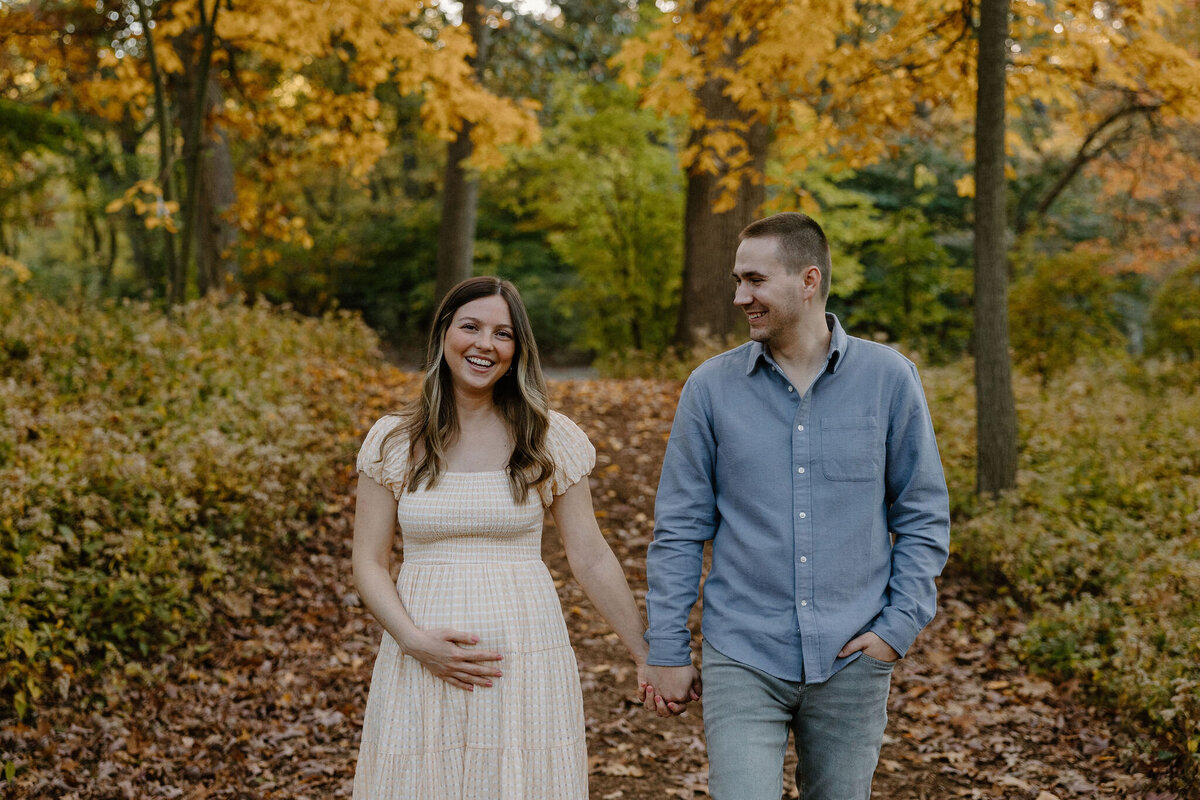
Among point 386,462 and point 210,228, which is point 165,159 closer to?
point 210,228

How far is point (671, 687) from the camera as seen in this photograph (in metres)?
2.74

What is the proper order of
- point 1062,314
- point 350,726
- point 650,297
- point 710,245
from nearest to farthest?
point 350,726
point 1062,314
point 710,245
point 650,297

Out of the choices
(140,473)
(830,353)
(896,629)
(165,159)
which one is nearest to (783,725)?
(896,629)

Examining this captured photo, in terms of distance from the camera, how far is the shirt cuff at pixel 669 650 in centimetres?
274

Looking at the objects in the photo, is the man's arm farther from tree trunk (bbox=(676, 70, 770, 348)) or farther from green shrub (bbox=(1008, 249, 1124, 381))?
green shrub (bbox=(1008, 249, 1124, 381))

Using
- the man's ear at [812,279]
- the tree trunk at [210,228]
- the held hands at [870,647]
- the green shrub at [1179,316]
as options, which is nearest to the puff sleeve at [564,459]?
the man's ear at [812,279]

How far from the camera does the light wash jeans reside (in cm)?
258

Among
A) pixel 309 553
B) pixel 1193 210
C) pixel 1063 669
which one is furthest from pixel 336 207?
pixel 1063 669

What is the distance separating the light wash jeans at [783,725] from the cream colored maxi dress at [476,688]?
40 centimetres

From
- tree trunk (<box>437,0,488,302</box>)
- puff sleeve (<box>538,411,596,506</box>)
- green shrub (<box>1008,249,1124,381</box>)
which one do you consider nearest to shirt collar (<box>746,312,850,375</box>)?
puff sleeve (<box>538,411,596,506</box>)

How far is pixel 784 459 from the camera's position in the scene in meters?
2.68

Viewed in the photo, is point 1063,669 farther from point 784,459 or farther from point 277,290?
point 277,290

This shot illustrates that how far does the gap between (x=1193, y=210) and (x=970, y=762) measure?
17962 millimetres

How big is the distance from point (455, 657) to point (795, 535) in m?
0.95
